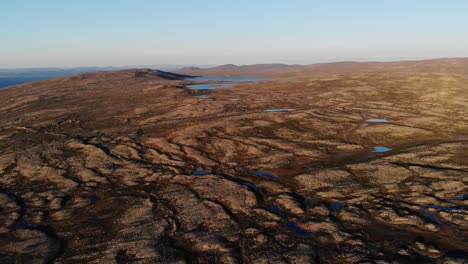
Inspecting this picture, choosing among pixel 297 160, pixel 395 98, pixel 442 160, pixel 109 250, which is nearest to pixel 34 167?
pixel 109 250

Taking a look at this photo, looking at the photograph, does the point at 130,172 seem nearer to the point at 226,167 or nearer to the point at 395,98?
the point at 226,167

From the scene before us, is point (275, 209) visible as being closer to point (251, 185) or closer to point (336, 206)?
point (336, 206)

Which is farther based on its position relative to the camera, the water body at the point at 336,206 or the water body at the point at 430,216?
the water body at the point at 336,206

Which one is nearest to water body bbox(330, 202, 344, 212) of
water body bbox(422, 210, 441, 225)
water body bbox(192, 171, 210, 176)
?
water body bbox(422, 210, 441, 225)

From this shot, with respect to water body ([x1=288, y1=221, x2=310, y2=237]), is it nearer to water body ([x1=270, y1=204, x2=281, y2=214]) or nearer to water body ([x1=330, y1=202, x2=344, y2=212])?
water body ([x1=270, y1=204, x2=281, y2=214])

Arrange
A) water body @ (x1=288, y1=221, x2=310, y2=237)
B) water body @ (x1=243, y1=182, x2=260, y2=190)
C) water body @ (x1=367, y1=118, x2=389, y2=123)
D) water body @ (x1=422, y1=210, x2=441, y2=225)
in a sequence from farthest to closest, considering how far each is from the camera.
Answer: water body @ (x1=367, y1=118, x2=389, y2=123) < water body @ (x1=243, y1=182, x2=260, y2=190) < water body @ (x1=422, y1=210, x2=441, y2=225) < water body @ (x1=288, y1=221, x2=310, y2=237)

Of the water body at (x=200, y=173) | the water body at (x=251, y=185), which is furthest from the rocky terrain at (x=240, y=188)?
the water body at (x=200, y=173)

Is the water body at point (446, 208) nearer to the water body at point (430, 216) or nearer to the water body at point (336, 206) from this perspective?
the water body at point (430, 216)

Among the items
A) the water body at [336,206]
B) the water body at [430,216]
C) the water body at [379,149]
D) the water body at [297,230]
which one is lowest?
the water body at [297,230]
